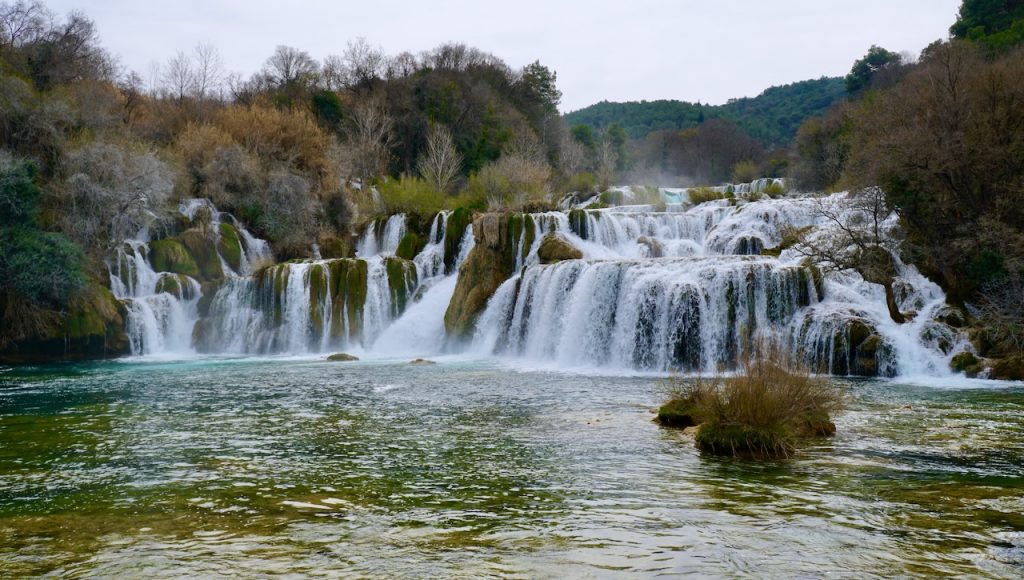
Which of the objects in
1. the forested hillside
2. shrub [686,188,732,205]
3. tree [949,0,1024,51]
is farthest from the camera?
the forested hillside

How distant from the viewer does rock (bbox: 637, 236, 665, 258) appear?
100 feet

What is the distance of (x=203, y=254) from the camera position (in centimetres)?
3584

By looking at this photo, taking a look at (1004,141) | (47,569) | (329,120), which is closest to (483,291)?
(1004,141)

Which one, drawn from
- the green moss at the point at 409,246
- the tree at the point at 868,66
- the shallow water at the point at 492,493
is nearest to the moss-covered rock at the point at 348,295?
the green moss at the point at 409,246

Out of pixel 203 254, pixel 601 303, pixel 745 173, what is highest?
pixel 745 173

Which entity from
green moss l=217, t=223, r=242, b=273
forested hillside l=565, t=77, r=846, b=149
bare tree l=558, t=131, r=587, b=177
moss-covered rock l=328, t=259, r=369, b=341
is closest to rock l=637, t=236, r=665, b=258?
moss-covered rock l=328, t=259, r=369, b=341

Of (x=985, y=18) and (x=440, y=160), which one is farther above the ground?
(x=985, y=18)

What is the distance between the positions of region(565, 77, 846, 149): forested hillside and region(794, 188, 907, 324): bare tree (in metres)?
73.8

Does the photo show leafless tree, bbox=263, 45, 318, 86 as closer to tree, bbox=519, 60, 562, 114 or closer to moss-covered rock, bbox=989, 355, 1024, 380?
tree, bbox=519, 60, 562, 114

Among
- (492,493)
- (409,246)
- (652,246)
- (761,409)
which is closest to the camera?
(492,493)

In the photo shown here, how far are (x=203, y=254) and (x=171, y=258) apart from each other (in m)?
1.80

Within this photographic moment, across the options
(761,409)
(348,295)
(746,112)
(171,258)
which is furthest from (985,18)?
(746,112)

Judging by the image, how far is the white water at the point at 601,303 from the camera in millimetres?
21797

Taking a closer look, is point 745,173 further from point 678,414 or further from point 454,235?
point 678,414
